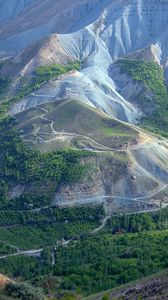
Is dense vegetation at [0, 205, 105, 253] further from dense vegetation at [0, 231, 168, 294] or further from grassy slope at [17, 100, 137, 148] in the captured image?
grassy slope at [17, 100, 137, 148]

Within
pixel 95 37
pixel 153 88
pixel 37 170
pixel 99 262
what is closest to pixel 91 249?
pixel 99 262

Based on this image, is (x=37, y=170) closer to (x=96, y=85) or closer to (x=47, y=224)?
(x=47, y=224)

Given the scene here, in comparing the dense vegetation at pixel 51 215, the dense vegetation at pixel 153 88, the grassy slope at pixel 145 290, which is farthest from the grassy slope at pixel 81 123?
the grassy slope at pixel 145 290

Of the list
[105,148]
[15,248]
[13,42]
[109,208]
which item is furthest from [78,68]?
[15,248]

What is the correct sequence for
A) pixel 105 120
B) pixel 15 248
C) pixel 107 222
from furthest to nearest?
pixel 105 120 → pixel 107 222 → pixel 15 248

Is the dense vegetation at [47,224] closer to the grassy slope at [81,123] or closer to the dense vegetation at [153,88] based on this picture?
the grassy slope at [81,123]

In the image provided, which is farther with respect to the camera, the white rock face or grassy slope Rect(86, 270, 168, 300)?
the white rock face

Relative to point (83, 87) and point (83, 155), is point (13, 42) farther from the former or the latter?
point (83, 155)

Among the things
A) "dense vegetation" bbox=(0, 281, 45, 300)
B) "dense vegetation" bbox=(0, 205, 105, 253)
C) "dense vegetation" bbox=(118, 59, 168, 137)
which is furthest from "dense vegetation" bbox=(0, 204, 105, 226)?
"dense vegetation" bbox=(0, 281, 45, 300)

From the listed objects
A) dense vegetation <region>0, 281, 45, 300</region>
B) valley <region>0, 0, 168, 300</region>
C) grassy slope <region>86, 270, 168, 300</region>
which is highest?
dense vegetation <region>0, 281, 45, 300</region>
